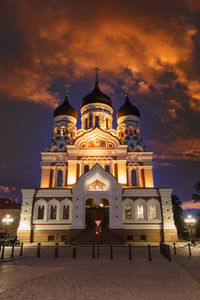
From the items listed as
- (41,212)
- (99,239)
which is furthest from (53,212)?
(99,239)

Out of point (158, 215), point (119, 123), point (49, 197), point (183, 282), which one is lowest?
point (183, 282)

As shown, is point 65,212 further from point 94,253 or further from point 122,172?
point 94,253

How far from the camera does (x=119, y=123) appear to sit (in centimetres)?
4153


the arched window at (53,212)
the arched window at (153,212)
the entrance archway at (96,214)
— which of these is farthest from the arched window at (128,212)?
the arched window at (53,212)

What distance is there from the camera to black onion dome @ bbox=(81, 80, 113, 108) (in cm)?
4131

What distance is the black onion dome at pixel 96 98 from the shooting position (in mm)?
41312

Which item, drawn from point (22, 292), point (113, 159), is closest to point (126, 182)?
point (113, 159)

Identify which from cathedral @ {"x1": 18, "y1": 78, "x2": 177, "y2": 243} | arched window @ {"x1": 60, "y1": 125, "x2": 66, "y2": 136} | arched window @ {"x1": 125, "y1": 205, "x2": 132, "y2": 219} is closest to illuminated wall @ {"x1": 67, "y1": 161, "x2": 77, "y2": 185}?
cathedral @ {"x1": 18, "y1": 78, "x2": 177, "y2": 243}

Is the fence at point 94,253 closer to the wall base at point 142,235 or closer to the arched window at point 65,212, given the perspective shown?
the wall base at point 142,235

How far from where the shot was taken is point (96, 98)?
4138 cm

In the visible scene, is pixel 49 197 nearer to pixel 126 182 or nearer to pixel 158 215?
pixel 126 182

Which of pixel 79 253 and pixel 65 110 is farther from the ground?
pixel 65 110

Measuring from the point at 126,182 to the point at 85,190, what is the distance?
7.40m

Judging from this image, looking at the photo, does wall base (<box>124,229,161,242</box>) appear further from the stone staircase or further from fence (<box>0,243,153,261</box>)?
fence (<box>0,243,153,261</box>)
